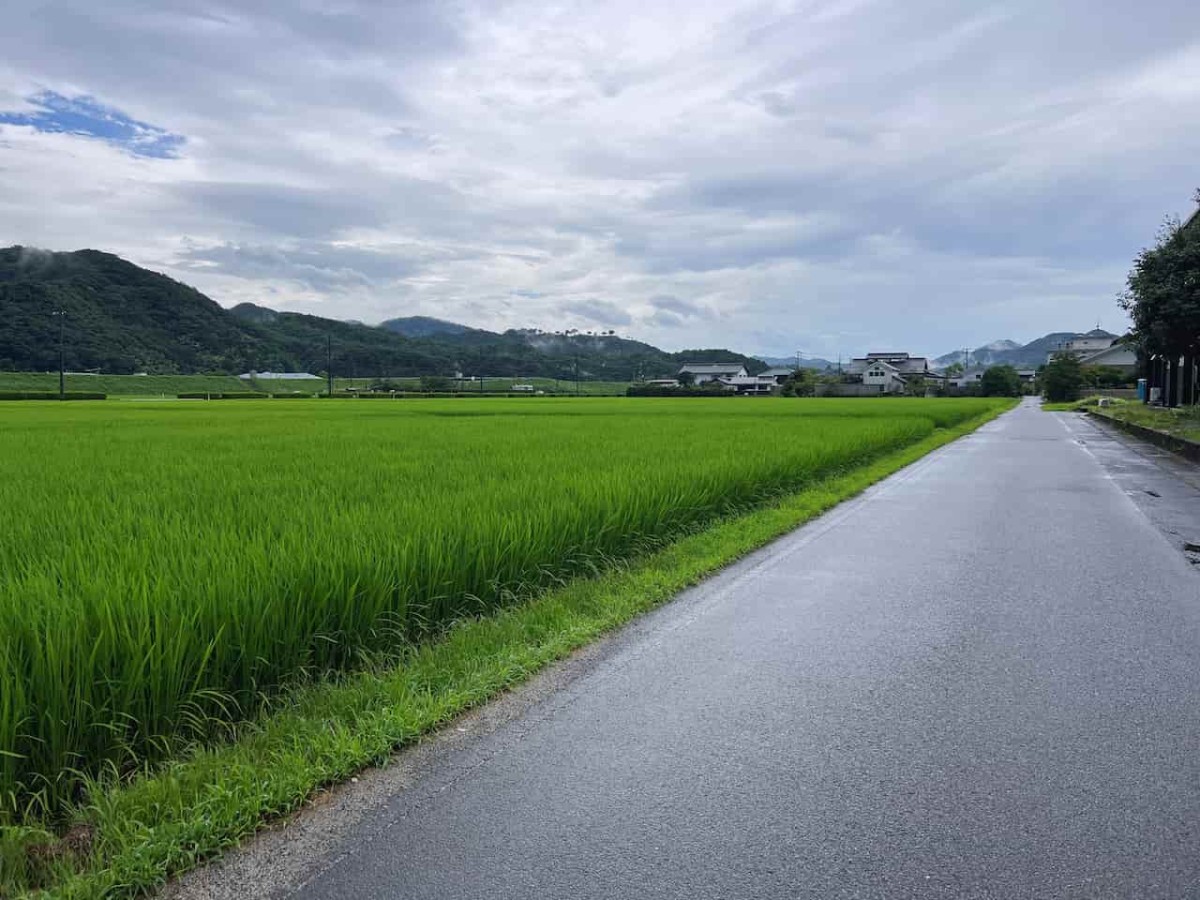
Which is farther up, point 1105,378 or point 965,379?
point 965,379

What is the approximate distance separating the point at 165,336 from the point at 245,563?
4865 inches

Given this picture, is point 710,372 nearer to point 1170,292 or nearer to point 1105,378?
point 1105,378

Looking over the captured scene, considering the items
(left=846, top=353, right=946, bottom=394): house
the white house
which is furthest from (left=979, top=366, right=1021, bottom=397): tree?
the white house

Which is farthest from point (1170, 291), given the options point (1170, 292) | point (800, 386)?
point (800, 386)

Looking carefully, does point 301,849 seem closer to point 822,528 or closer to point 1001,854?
point 1001,854

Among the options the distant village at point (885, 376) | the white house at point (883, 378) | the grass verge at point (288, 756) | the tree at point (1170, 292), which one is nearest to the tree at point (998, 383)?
the distant village at point (885, 376)

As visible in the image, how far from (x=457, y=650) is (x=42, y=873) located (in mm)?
2170

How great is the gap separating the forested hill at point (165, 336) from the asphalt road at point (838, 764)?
9750 centimetres

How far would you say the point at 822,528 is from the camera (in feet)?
29.6

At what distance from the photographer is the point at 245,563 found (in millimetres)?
4168

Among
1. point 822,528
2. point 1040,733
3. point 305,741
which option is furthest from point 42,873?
point 822,528

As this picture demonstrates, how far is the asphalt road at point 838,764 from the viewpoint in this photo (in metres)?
2.43

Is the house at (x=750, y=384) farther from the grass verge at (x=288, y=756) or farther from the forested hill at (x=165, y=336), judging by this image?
the grass verge at (x=288, y=756)

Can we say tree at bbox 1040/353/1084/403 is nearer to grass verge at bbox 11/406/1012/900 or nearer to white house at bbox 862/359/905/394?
white house at bbox 862/359/905/394
